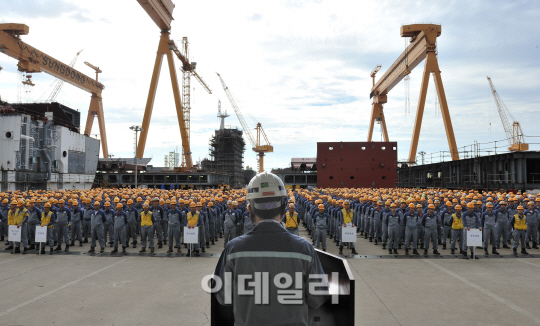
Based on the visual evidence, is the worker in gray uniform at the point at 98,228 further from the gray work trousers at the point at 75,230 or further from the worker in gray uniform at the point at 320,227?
the worker in gray uniform at the point at 320,227

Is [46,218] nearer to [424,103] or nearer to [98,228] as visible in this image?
[98,228]

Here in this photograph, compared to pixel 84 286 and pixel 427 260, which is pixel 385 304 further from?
pixel 84 286

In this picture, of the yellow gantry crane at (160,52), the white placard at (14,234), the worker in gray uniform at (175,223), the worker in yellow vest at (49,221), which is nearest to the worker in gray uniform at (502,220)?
the worker in gray uniform at (175,223)

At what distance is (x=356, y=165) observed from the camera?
131ft

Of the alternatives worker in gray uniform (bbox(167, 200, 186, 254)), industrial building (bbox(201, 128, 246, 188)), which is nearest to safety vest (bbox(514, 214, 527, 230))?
worker in gray uniform (bbox(167, 200, 186, 254))

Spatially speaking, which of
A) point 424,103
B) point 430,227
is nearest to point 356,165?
point 424,103

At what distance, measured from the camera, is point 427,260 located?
1095cm

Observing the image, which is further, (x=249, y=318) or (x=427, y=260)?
(x=427, y=260)

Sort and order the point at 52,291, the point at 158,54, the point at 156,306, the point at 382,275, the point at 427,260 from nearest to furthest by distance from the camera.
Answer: the point at 156,306 < the point at 52,291 < the point at 382,275 < the point at 427,260 < the point at 158,54

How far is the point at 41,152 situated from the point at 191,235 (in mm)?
31715

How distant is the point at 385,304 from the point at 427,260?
16.4 ft

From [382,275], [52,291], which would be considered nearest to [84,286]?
[52,291]

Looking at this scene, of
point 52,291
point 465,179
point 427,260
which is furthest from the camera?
point 465,179

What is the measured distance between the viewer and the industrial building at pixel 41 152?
30.8m
